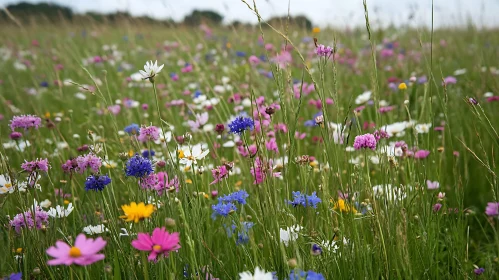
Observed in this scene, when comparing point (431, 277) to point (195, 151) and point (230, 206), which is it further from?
point (195, 151)

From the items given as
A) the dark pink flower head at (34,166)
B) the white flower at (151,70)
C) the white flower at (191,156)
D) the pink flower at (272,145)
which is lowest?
the pink flower at (272,145)

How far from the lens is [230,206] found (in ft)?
3.65

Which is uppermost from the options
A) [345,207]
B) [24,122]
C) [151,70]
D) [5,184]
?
[151,70]

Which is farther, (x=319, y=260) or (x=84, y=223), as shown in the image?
(x=84, y=223)

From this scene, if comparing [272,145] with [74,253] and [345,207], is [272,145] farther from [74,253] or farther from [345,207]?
[74,253]

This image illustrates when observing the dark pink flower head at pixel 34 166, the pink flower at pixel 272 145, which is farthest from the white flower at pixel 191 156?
the dark pink flower head at pixel 34 166

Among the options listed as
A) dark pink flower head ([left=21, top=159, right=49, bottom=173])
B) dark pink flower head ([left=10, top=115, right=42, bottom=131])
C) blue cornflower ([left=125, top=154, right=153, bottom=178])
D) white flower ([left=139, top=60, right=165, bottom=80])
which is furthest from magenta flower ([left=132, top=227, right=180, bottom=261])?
dark pink flower head ([left=10, top=115, right=42, bottom=131])

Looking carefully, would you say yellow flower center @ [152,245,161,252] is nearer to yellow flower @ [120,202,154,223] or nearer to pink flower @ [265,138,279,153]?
yellow flower @ [120,202,154,223]

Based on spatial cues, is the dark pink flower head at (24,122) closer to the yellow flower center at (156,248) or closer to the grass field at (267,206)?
the grass field at (267,206)

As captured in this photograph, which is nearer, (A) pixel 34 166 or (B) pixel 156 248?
(B) pixel 156 248

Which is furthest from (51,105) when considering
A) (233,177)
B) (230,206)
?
(230,206)

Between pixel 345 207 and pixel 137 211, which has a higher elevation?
pixel 137 211

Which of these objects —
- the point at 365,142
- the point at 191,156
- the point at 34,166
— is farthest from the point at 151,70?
the point at 365,142

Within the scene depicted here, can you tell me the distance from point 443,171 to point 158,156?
121cm
